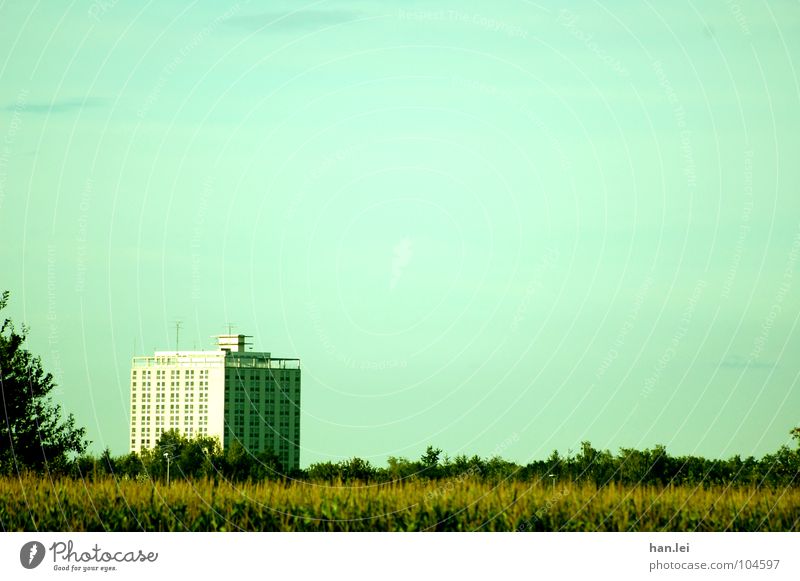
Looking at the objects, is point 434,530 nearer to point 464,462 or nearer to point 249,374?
point 464,462

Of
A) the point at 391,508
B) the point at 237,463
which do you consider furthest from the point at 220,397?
the point at 391,508

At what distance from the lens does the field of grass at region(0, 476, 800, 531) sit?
3388 centimetres

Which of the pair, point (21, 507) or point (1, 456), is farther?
point (1, 456)

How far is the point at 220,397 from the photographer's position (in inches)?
2226

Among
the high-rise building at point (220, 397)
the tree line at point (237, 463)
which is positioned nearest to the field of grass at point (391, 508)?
the tree line at point (237, 463)

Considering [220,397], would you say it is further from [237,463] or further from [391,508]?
[391,508]

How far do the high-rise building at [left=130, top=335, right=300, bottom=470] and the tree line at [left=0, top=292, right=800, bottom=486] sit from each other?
1315mm
